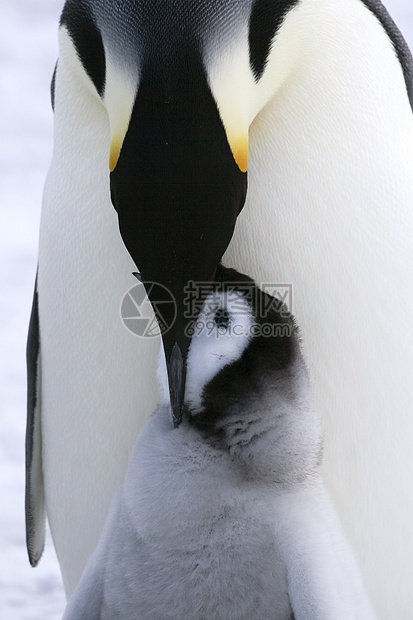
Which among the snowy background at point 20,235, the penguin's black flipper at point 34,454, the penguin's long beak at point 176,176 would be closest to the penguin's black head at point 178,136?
the penguin's long beak at point 176,176

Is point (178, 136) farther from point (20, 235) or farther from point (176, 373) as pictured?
point (20, 235)

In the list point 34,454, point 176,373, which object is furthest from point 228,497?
point 34,454

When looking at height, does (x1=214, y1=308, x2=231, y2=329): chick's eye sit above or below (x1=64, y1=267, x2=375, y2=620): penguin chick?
above

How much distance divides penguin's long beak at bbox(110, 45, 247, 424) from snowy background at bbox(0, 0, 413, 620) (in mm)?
1491

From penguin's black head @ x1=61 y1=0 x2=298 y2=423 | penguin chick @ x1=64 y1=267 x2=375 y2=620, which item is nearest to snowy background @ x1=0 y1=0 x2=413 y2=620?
penguin chick @ x1=64 y1=267 x2=375 y2=620

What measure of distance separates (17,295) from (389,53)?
2.55 meters

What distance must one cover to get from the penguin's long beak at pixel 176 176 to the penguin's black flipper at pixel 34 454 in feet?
2.06

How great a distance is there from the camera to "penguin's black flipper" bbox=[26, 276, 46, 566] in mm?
1993

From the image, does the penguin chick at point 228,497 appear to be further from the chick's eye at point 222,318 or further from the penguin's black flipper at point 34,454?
the penguin's black flipper at point 34,454

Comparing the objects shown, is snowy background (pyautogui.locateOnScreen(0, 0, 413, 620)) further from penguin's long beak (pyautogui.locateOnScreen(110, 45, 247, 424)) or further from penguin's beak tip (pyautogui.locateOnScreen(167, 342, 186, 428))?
penguin's long beak (pyautogui.locateOnScreen(110, 45, 247, 424))

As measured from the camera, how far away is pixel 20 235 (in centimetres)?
442

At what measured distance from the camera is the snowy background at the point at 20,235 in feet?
9.00

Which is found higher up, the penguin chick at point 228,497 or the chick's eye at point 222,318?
the chick's eye at point 222,318

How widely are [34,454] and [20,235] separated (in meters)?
2.45
